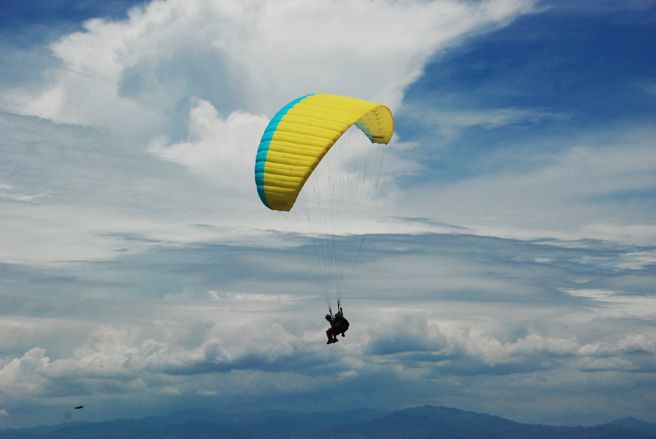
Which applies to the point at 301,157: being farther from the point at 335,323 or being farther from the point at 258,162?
the point at 335,323

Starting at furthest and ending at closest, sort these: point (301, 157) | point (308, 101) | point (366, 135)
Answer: point (366, 135), point (308, 101), point (301, 157)

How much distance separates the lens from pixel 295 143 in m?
42.2

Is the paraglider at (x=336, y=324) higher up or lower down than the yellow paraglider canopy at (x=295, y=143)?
lower down

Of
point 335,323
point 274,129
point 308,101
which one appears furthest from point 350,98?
point 335,323

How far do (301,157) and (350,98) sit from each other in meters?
6.94

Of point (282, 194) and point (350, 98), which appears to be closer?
point (282, 194)

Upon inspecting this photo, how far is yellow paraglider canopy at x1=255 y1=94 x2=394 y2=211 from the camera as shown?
41.6 meters

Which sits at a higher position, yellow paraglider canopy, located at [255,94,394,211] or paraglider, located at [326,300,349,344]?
yellow paraglider canopy, located at [255,94,394,211]

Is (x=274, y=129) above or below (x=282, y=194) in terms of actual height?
above

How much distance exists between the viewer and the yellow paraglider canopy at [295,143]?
136ft

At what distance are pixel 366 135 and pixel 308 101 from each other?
238 inches

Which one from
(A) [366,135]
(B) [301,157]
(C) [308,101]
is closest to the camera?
(B) [301,157]

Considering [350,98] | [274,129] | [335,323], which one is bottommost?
[335,323]

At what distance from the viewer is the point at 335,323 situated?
45.6 m
